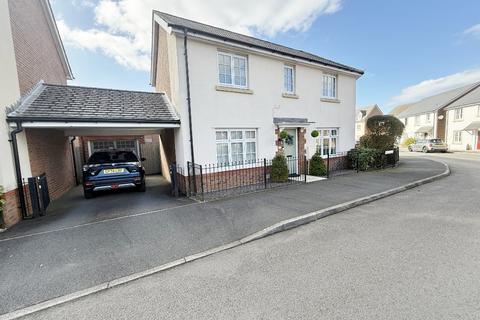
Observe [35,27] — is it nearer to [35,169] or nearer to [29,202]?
[35,169]

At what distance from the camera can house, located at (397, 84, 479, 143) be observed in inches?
1188

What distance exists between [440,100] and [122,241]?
44.8 m

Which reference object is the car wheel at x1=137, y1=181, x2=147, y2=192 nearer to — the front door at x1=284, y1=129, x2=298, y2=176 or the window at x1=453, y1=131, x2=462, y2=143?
the front door at x1=284, y1=129, x2=298, y2=176

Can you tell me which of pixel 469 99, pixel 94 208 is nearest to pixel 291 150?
pixel 94 208

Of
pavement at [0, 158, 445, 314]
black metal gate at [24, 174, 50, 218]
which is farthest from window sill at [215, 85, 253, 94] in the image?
black metal gate at [24, 174, 50, 218]

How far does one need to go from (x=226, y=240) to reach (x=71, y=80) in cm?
1719

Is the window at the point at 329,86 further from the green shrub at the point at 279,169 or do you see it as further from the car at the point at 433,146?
the car at the point at 433,146

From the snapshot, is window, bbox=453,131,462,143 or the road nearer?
the road

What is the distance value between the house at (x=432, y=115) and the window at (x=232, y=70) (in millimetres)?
35285

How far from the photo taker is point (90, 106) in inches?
287

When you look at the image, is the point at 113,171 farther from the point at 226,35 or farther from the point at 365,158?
the point at 365,158

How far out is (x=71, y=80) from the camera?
14.9 metres

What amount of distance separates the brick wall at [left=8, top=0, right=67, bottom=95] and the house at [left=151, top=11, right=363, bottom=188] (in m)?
4.32

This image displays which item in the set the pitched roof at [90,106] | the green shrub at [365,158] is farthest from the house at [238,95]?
the green shrub at [365,158]
